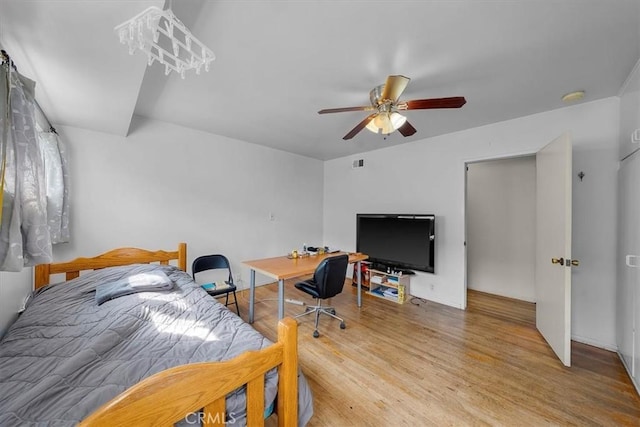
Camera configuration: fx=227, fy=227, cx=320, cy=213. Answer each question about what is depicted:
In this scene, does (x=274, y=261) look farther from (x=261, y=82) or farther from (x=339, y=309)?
(x=261, y=82)

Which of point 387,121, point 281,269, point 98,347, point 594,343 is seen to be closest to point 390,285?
point 281,269

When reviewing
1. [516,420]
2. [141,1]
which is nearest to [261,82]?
[141,1]

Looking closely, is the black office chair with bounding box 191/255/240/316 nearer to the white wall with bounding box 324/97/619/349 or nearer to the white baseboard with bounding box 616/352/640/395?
the white wall with bounding box 324/97/619/349

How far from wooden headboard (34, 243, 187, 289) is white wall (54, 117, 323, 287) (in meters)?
0.35

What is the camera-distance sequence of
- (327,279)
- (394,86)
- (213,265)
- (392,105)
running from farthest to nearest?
1. (213,265)
2. (327,279)
3. (392,105)
4. (394,86)

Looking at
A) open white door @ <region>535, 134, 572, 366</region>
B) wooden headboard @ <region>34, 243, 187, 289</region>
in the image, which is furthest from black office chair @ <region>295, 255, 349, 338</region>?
open white door @ <region>535, 134, 572, 366</region>

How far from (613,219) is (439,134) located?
200cm

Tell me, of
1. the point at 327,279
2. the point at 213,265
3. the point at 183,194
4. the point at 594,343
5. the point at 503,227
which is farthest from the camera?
the point at 503,227

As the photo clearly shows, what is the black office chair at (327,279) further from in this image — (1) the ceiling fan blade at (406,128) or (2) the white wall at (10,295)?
(2) the white wall at (10,295)

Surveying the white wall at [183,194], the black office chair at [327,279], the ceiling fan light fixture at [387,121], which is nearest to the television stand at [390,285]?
the black office chair at [327,279]

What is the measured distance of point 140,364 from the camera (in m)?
1.02

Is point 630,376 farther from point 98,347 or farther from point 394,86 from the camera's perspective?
point 98,347

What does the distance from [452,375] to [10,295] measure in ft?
11.0

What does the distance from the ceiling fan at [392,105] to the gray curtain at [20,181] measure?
168cm
